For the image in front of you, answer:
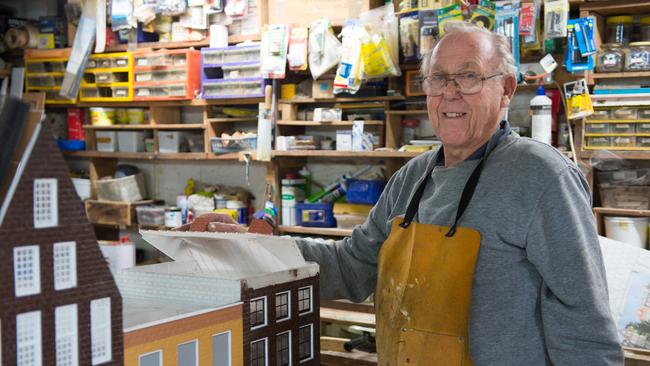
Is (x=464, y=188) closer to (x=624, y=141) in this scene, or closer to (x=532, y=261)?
(x=532, y=261)

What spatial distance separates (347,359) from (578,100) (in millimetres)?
2018

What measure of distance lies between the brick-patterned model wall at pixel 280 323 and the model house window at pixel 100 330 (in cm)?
39

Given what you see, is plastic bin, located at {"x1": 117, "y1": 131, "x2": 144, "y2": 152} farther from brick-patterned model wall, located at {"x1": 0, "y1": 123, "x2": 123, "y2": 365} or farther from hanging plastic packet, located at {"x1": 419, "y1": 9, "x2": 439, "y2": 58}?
brick-patterned model wall, located at {"x1": 0, "y1": 123, "x2": 123, "y2": 365}

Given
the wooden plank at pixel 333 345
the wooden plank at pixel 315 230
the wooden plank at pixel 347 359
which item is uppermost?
the wooden plank at pixel 315 230

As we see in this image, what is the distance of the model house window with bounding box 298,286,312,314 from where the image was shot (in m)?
1.88

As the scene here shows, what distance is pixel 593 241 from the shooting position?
1.82 meters

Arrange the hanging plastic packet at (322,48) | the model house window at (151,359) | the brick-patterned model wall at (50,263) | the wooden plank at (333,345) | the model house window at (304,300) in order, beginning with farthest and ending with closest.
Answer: the hanging plastic packet at (322,48) < the wooden plank at (333,345) < the model house window at (304,300) < the model house window at (151,359) < the brick-patterned model wall at (50,263)

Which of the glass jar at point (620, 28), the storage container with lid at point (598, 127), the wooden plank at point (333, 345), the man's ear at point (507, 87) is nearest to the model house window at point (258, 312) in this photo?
the man's ear at point (507, 87)

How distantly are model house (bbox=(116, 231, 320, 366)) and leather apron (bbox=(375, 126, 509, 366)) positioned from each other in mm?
243

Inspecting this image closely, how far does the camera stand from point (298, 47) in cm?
477

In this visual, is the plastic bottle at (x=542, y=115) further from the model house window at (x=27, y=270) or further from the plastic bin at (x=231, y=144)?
the model house window at (x=27, y=270)

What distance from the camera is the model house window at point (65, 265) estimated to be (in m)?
1.24

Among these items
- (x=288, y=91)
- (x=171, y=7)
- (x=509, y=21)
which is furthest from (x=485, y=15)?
(x=171, y=7)

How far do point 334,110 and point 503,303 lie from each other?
10.1ft
